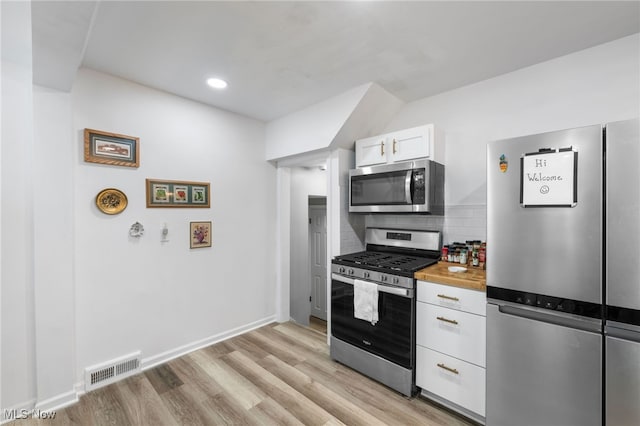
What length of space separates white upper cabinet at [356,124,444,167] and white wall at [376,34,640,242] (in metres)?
0.30

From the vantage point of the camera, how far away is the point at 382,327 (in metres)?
2.23

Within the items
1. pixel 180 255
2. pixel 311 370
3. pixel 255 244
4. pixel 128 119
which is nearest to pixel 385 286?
pixel 311 370

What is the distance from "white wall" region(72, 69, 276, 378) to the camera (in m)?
2.20

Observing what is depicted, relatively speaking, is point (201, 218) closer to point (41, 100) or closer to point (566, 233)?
point (41, 100)

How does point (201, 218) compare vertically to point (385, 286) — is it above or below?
above

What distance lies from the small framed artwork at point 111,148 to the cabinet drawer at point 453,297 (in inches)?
102

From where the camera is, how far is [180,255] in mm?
2711

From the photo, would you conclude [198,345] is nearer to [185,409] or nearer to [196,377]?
[196,377]

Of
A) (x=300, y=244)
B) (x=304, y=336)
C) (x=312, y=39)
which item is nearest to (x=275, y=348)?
(x=304, y=336)

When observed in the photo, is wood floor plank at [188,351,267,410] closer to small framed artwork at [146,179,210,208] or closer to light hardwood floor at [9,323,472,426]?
light hardwood floor at [9,323,472,426]

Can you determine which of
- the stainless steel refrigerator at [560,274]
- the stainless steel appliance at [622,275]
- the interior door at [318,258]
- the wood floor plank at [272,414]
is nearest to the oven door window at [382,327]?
the stainless steel refrigerator at [560,274]

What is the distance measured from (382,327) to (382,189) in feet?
3.92

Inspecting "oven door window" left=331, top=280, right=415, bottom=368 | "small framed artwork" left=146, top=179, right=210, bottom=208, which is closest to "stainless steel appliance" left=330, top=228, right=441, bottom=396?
"oven door window" left=331, top=280, right=415, bottom=368

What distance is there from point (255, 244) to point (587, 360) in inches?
114
